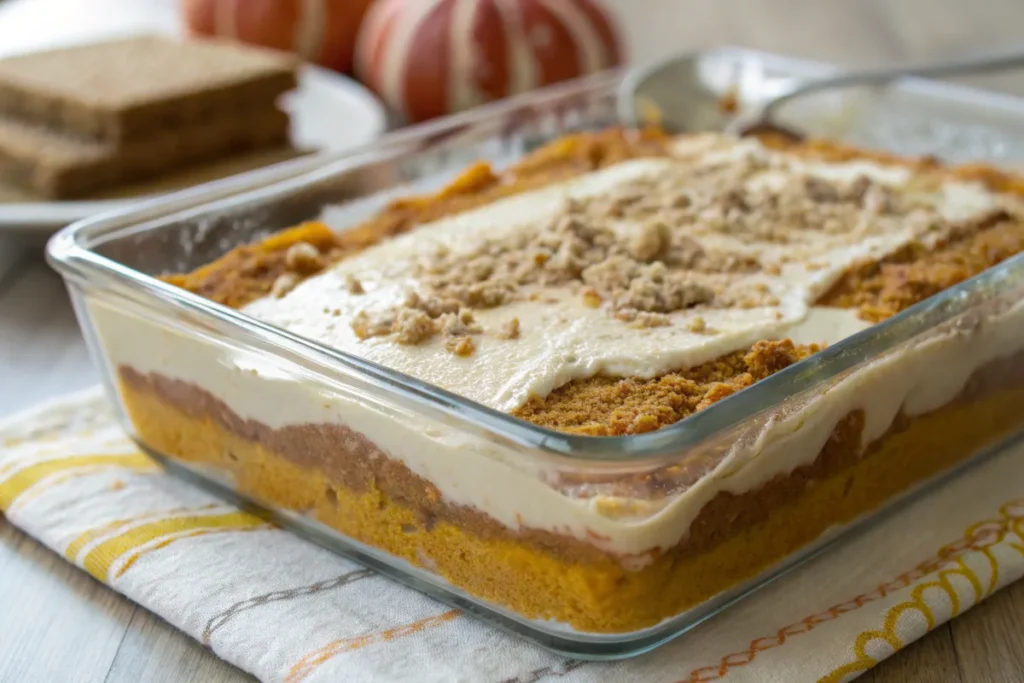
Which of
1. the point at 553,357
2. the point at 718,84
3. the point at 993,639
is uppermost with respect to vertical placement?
the point at 553,357

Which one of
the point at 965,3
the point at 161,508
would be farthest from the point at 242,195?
the point at 965,3

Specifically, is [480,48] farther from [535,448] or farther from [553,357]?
[535,448]

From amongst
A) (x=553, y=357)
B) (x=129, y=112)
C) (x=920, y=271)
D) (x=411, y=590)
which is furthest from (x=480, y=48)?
(x=411, y=590)

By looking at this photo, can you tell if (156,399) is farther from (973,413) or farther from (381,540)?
(973,413)

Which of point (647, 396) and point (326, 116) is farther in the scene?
point (326, 116)

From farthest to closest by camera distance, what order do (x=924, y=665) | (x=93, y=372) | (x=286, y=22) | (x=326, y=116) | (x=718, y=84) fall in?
(x=286, y=22), (x=326, y=116), (x=718, y=84), (x=93, y=372), (x=924, y=665)
